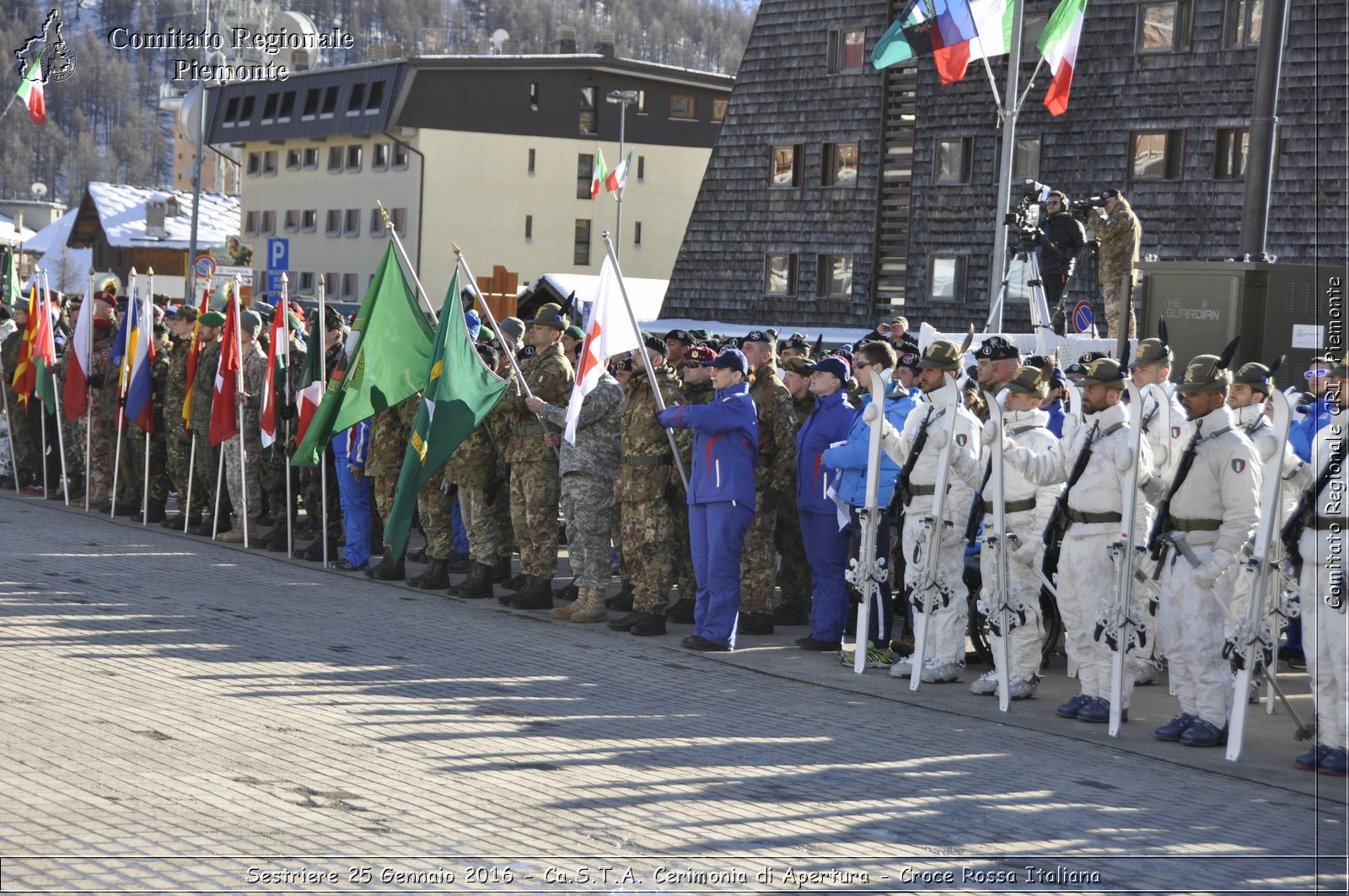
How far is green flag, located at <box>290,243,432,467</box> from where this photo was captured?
538 inches

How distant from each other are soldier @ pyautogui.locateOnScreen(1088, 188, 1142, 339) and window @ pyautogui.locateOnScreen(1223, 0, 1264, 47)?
11834mm

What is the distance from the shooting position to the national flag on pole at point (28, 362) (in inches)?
742

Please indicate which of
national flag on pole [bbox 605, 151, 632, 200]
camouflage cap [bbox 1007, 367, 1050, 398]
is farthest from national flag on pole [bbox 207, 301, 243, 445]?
national flag on pole [bbox 605, 151, 632, 200]

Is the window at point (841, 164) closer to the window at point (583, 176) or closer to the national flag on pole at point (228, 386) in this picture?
the national flag on pole at point (228, 386)

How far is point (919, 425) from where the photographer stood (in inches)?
415

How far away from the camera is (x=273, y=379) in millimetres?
15258

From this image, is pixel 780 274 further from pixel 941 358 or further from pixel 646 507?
pixel 941 358

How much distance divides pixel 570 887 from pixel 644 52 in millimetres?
148453

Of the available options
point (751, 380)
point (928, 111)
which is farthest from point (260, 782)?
point (928, 111)

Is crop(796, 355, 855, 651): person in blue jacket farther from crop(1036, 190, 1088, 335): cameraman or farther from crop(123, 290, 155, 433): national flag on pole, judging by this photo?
crop(123, 290, 155, 433): national flag on pole

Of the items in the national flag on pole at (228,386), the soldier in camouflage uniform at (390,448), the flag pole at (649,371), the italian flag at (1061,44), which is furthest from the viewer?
the italian flag at (1061,44)

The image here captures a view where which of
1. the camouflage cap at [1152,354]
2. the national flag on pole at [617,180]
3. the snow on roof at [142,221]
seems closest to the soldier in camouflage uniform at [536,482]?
the camouflage cap at [1152,354]

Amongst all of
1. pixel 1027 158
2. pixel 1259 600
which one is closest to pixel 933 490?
pixel 1259 600

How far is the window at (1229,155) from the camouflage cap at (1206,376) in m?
21.8
